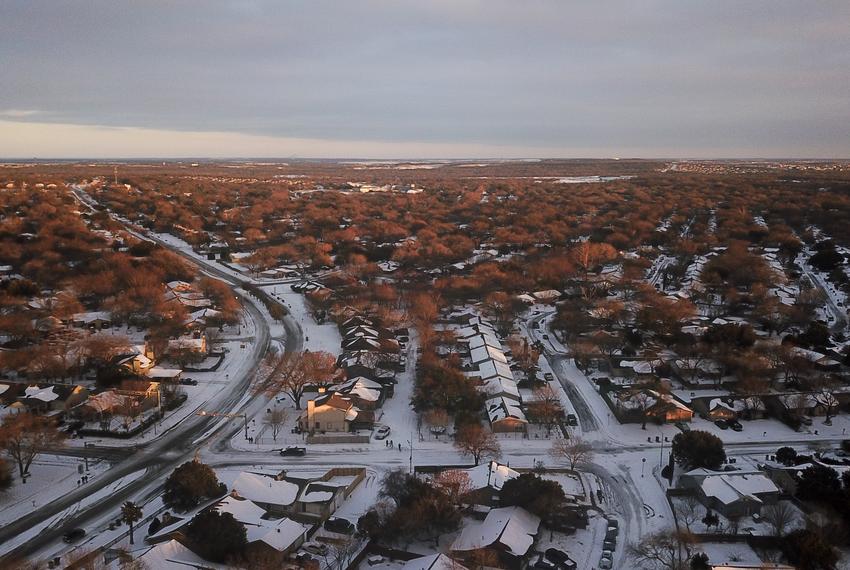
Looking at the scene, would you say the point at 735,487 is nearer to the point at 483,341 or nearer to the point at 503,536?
the point at 503,536

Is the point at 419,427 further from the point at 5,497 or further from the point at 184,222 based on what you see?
the point at 184,222

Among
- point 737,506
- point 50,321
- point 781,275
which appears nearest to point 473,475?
point 737,506

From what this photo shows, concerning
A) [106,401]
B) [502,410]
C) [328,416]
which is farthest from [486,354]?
[106,401]

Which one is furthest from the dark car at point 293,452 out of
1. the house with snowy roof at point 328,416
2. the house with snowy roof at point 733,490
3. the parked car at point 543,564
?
the house with snowy roof at point 733,490

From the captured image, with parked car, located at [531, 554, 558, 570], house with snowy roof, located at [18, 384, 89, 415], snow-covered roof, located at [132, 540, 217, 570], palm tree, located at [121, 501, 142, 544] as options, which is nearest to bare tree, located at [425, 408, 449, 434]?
parked car, located at [531, 554, 558, 570]

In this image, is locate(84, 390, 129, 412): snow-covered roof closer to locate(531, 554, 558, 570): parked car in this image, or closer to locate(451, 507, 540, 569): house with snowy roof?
locate(451, 507, 540, 569): house with snowy roof

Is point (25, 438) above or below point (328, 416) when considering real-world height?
above

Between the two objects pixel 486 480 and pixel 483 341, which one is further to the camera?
pixel 483 341
